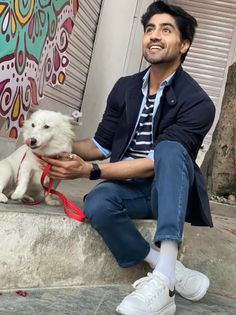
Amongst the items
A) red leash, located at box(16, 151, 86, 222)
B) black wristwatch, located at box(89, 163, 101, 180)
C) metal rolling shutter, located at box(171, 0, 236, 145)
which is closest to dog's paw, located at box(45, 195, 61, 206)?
red leash, located at box(16, 151, 86, 222)

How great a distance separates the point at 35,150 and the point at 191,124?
2.50ft

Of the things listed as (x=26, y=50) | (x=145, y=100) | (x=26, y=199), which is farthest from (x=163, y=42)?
(x=26, y=50)

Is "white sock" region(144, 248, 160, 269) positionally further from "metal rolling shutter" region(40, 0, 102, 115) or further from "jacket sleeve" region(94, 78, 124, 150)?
"metal rolling shutter" region(40, 0, 102, 115)

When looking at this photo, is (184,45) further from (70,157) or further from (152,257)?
(152,257)

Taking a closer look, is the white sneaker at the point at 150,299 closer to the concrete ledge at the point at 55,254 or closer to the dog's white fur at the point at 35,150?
the concrete ledge at the point at 55,254

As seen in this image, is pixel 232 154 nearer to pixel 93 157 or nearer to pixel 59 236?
pixel 93 157

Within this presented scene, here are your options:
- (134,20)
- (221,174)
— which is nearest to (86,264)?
(221,174)

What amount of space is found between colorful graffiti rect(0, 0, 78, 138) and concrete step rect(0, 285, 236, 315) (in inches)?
63.7

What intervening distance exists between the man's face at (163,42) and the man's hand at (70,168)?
64 cm

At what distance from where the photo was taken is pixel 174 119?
7.61ft

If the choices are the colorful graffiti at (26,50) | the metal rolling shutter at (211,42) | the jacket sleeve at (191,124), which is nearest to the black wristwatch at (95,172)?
the jacket sleeve at (191,124)

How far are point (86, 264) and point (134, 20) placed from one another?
174 inches

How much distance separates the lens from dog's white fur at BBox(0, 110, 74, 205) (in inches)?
91.6

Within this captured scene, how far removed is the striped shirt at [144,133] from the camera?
2.42m
